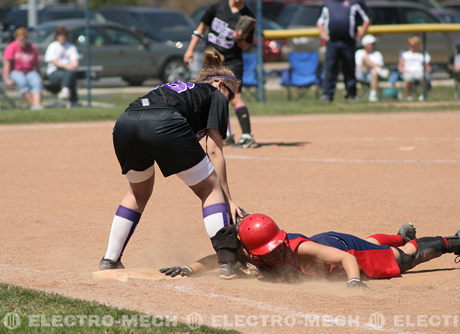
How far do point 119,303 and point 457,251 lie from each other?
2.65 meters

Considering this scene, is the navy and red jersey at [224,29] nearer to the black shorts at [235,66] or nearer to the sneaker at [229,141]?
the black shorts at [235,66]

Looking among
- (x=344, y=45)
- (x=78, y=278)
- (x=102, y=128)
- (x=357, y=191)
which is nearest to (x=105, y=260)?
(x=78, y=278)

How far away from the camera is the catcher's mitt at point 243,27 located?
12086 mm

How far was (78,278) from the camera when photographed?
6023 mm

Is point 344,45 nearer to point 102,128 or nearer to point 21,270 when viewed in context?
point 102,128

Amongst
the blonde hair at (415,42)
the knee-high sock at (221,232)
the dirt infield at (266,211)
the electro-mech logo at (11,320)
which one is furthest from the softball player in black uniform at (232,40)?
the blonde hair at (415,42)

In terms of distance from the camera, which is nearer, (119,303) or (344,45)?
(119,303)

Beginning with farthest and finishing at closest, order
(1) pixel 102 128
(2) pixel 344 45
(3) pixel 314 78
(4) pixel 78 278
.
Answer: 1. (3) pixel 314 78
2. (2) pixel 344 45
3. (1) pixel 102 128
4. (4) pixel 78 278

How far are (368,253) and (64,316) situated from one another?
7.40 ft

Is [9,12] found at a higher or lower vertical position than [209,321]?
higher

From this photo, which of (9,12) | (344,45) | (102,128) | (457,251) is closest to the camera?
(457,251)

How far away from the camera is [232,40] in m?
12.3

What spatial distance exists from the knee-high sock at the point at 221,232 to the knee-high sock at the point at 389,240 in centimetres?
121

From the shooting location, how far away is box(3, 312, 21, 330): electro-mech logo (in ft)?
16.1
